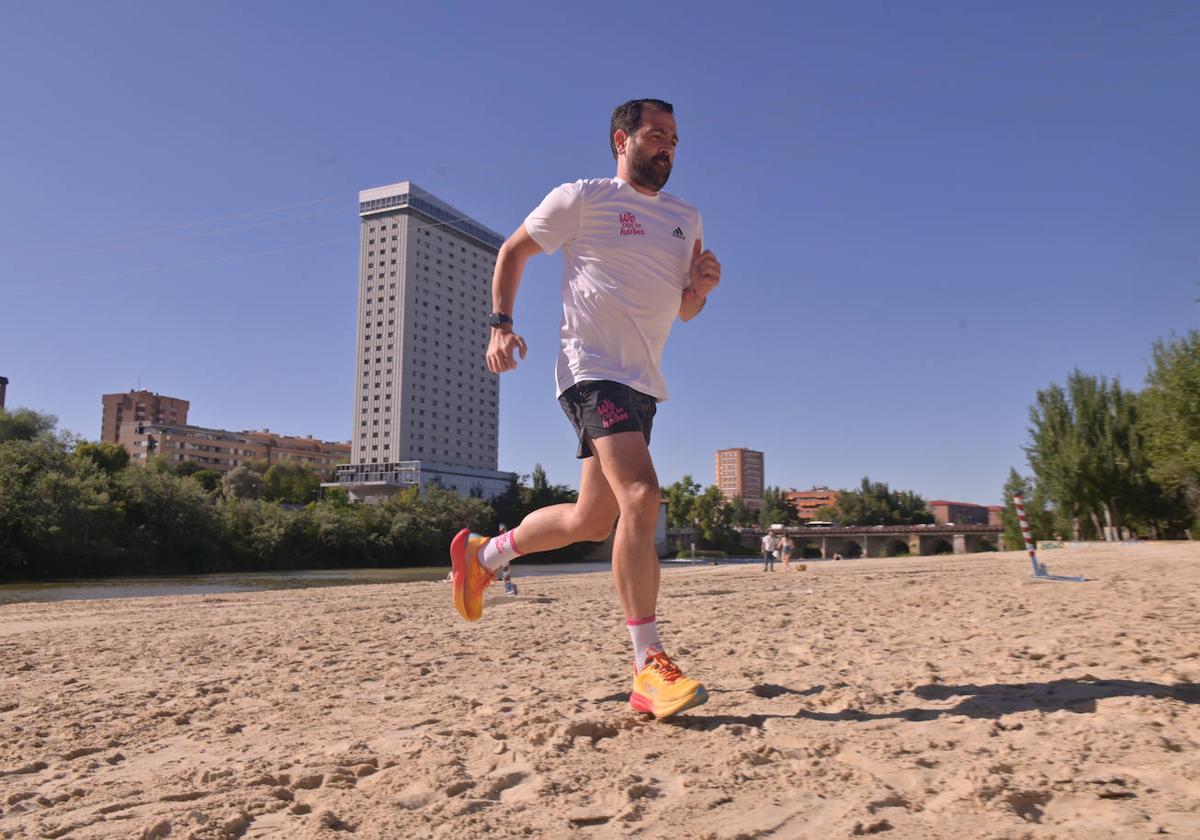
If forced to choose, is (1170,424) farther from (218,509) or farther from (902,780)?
(218,509)

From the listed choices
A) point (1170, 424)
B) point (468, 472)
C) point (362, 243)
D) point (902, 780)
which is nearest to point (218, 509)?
point (1170, 424)

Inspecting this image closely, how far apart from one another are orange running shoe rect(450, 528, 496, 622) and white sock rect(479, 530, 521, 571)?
0.03 meters

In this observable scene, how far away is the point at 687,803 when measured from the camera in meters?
1.72

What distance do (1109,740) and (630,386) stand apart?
1.76 meters

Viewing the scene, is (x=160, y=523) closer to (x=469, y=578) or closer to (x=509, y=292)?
(x=469, y=578)

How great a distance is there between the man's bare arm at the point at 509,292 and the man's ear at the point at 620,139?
1.82 ft

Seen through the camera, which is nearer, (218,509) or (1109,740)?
(1109,740)

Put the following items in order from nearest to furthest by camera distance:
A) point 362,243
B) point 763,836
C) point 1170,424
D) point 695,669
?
1. point 763,836
2. point 695,669
3. point 1170,424
4. point 362,243

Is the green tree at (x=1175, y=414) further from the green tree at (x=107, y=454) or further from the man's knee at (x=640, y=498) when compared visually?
the green tree at (x=107, y=454)

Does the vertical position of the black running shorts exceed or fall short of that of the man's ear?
it falls short

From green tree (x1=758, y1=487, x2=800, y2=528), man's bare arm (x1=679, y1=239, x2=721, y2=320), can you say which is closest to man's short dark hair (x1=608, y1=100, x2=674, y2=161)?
man's bare arm (x1=679, y1=239, x2=721, y2=320)

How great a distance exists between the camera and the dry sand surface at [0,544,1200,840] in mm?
1649

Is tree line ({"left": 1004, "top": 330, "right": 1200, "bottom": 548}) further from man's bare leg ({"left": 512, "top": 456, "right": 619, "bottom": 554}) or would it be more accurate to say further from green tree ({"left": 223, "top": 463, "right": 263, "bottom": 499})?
green tree ({"left": 223, "top": 463, "right": 263, "bottom": 499})

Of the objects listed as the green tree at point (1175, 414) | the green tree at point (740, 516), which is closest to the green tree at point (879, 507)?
the green tree at point (740, 516)
